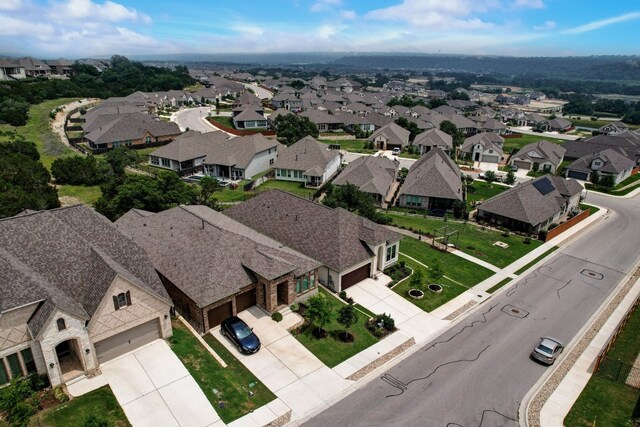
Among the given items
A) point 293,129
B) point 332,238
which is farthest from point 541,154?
point 332,238

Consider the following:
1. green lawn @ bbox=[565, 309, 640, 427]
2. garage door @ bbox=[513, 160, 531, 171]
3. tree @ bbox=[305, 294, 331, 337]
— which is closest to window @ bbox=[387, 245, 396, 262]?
tree @ bbox=[305, 294, 331, 337]

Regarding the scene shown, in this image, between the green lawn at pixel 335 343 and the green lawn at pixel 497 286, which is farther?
the green lawn at pixel 497 286

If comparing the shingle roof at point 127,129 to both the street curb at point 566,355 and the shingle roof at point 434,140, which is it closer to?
the shingle roof at point 434,140

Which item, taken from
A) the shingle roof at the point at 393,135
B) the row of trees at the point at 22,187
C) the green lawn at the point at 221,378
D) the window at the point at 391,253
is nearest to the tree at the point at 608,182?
the shingle roof at the point at 393,135

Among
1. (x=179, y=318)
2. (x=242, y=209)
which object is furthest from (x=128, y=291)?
(x=242, y=209)

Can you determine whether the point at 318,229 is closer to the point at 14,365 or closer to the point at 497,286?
the point at 497,286

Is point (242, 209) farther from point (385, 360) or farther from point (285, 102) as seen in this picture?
point (285, 102)
